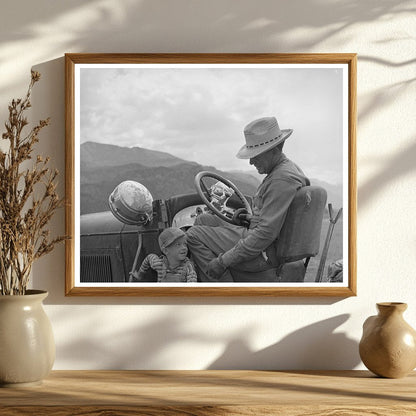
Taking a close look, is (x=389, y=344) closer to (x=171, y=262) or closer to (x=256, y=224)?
(x=256, y=224)

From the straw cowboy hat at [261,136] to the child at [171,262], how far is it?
1.30ft

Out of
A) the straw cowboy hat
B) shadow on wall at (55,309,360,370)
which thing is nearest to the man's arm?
the straw cowboy hat

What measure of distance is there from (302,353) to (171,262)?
24.2 inches

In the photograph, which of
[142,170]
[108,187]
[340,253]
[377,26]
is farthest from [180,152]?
[377,26]

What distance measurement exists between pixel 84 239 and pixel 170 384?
63 centimetres

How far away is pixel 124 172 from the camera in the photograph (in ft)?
7.86

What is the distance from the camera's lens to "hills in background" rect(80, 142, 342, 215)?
2.39 meters

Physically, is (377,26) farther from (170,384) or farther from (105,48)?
(170,384)

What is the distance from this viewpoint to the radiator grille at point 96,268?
239cm

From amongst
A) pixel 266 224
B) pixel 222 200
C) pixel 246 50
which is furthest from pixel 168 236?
pixel 246 50

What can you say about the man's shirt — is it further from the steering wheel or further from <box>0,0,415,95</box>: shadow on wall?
<box>0,0,415,95</box>: shadow on wall

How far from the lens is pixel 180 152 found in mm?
2398

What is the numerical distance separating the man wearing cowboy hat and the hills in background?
0.18 meters

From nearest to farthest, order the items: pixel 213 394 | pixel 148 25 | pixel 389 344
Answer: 1. pixel 213 394
2. pixel 389 344
3. pixel 148 25
